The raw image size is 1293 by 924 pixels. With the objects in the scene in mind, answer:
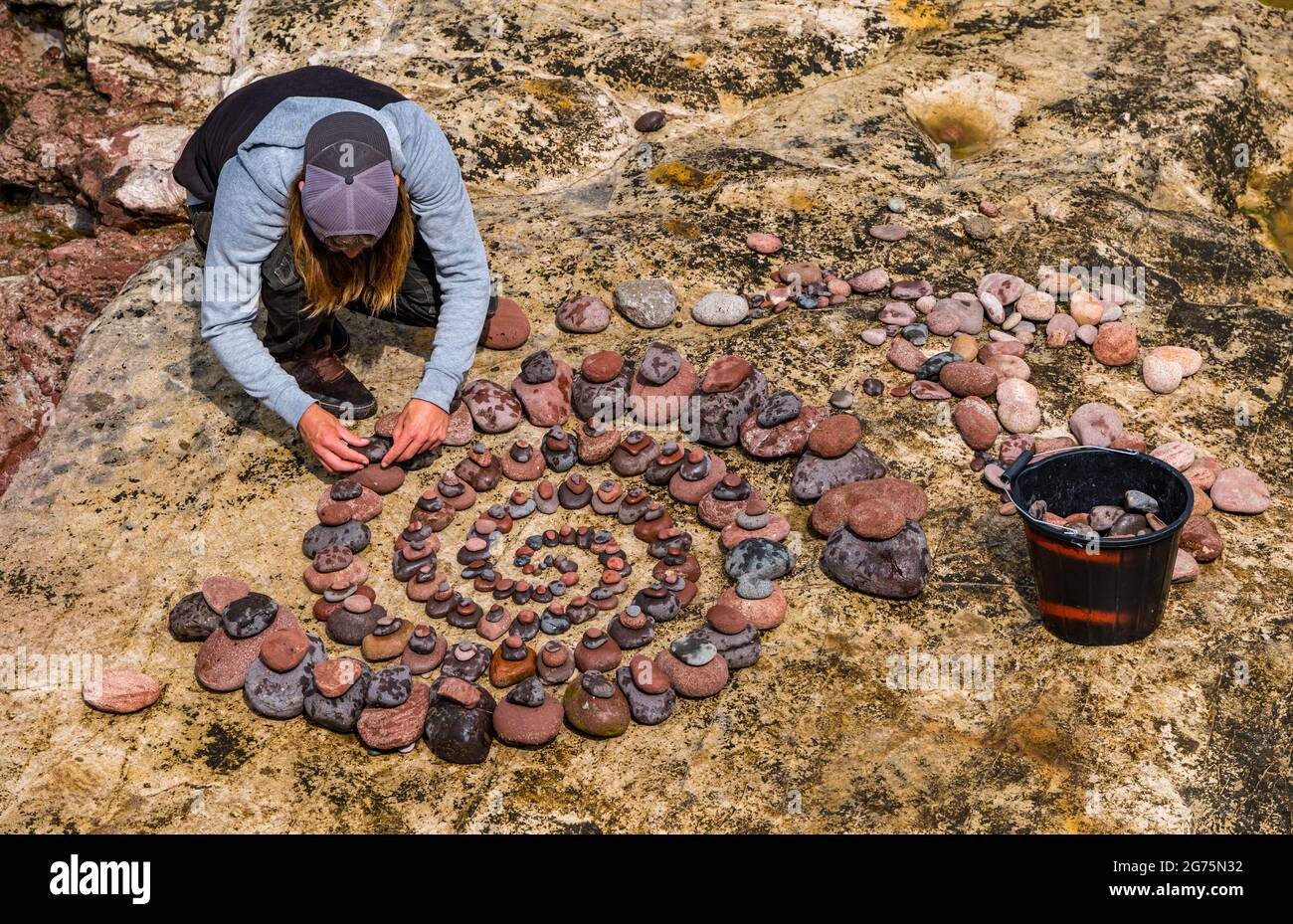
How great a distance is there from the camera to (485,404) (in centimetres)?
423

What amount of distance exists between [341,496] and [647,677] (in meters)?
1.28

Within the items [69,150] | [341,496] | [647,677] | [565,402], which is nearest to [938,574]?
[647,677]

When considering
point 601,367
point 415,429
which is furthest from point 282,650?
point 601,367

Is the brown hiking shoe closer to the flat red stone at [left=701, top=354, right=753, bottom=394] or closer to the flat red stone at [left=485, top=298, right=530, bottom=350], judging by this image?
the flat red stone at [left=485, top=298, right=530, bottom=350]

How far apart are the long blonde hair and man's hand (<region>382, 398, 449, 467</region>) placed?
384 millimetres

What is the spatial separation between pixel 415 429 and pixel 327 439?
283 millimetres

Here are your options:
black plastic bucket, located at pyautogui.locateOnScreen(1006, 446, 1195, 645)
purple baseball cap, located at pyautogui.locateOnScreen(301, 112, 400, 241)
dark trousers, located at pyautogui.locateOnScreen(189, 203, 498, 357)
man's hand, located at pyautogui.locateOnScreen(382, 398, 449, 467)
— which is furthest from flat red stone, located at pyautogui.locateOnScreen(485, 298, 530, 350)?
black plastic bucket, located at pyautogui.locateOnScreen(1006, 446, 1195, 645)

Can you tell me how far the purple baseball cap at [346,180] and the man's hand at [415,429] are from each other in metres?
0.74

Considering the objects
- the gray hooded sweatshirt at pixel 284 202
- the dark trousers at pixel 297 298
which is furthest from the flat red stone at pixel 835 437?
the dark trousers at pixel 297 298

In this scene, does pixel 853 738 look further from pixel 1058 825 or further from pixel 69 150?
pixel 69 150

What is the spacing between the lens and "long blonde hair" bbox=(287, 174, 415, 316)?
3369 mm

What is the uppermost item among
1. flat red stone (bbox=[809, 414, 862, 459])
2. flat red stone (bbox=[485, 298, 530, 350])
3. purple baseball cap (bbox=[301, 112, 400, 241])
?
purple baseball cap (bbox=[301, 112, 400, 241])

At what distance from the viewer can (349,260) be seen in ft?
11.5

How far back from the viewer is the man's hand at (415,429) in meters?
3.90
